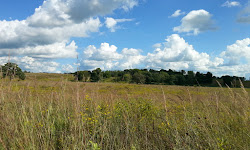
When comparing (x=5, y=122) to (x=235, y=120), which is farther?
(x=235, y=120)

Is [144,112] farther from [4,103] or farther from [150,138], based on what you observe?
[4,103]

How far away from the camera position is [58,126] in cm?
392

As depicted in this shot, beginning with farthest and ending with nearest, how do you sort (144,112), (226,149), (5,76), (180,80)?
(180,80)
(144,112)
(5,76)
(226,149)

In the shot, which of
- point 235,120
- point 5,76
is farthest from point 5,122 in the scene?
point 235,120

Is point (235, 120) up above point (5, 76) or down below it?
below

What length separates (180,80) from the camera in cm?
9662

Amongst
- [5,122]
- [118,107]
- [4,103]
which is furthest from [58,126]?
[118,107]

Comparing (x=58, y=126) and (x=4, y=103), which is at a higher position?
(x=4, y=103)

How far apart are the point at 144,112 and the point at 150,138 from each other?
3.96 ft

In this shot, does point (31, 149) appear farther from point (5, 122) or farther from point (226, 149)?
point (226, 149)

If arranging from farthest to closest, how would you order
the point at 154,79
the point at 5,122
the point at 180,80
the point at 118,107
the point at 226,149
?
the point at 180,80
the point at 154,79
the point at 118,107
the point at 5,122
the point at 226,149

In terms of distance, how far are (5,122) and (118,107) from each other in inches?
128

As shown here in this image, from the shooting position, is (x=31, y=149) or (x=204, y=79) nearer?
(x=31, y=149)

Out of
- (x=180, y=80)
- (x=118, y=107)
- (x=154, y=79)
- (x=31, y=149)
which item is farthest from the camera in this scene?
(x=180, y=80)
